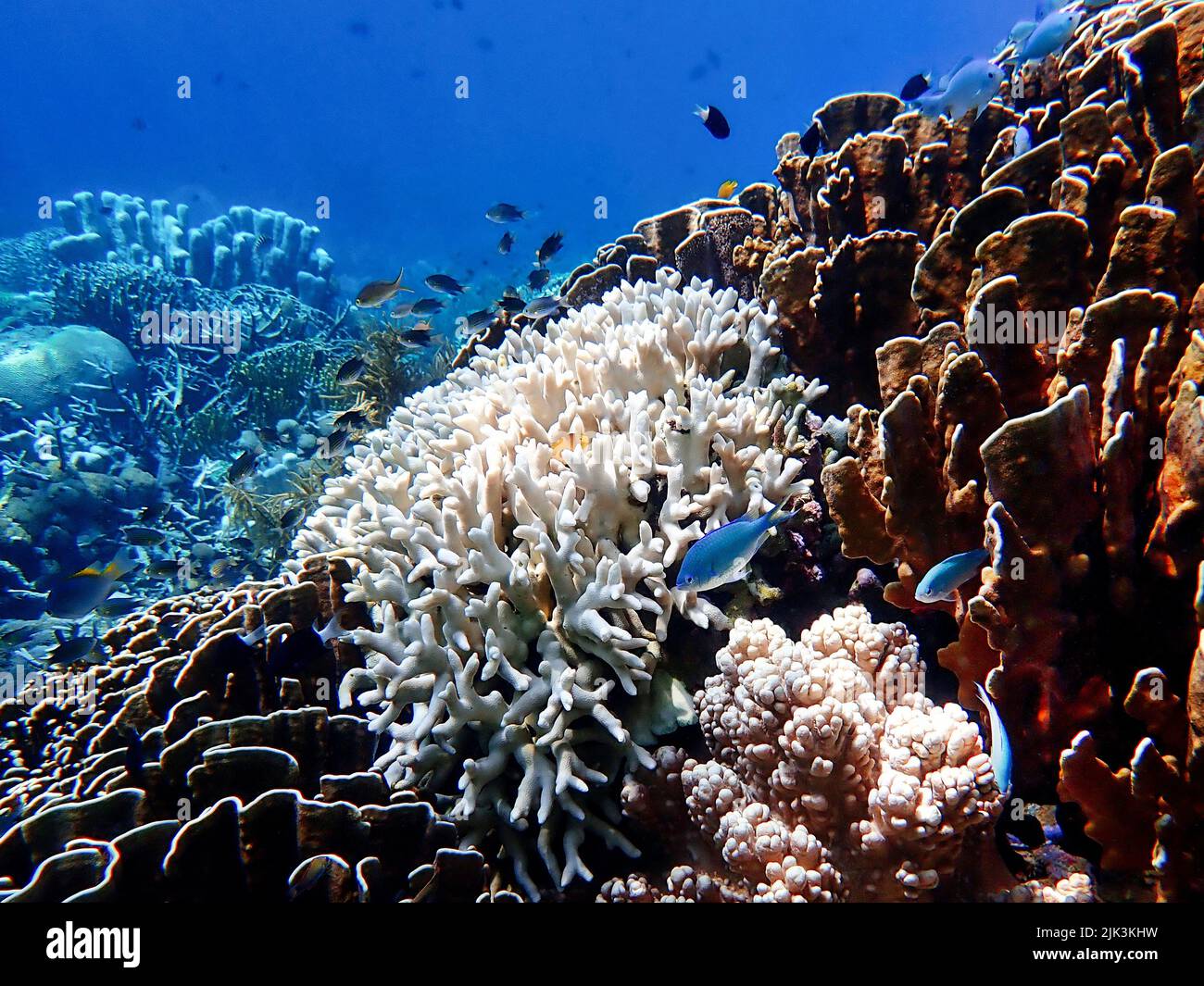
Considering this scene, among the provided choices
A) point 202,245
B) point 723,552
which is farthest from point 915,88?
point 202,245

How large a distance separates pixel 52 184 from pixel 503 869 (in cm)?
9953

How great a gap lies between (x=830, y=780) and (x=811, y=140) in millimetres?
5091

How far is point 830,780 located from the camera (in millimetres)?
1991

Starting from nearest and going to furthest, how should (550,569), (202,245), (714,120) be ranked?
(550,569), (714,120), (202,245)

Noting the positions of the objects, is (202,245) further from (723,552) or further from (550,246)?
(723,552)

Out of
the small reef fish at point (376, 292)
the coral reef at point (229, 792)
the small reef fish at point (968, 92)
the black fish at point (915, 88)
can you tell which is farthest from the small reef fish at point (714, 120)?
the coral reef at point (229, 792)

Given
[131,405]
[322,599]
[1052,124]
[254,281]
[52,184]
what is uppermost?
[52,184]

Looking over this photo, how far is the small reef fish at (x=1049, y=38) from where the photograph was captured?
4.48 metres

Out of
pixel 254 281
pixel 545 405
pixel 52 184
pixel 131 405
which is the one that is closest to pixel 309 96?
pixel 52 184

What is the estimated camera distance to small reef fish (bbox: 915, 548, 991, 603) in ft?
6.42

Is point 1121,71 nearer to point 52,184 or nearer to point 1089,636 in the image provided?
point 1089,636

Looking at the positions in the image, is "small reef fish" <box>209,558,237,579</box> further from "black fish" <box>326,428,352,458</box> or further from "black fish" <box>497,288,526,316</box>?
"black fish" <box>497,288,526,316</box>
